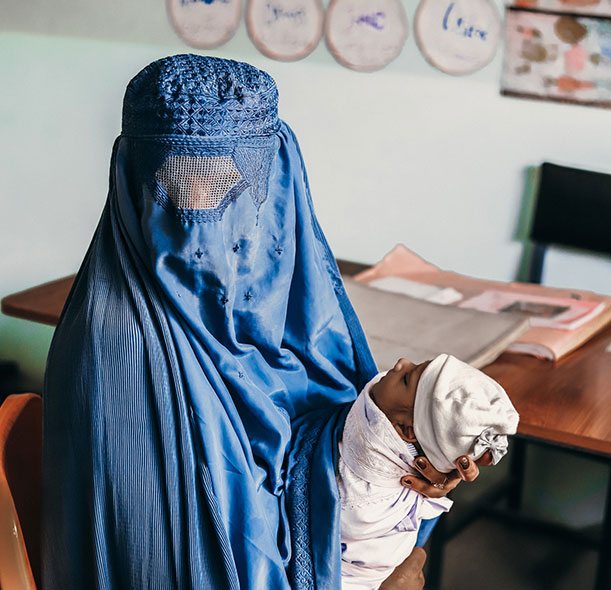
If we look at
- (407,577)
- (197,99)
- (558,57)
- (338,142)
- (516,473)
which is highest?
(558,57)

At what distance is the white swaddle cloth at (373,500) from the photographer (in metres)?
1.11

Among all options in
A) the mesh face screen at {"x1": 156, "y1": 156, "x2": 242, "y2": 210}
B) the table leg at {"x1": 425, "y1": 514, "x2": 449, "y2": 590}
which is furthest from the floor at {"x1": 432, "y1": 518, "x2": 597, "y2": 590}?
the mesh face screen at {"x1": 156, "y1": 156, "x2": 242, "y2": 210}

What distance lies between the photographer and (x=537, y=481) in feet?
9.61

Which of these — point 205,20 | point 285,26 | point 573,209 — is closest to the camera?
point 573,209

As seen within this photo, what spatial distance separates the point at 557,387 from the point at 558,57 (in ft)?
4.89

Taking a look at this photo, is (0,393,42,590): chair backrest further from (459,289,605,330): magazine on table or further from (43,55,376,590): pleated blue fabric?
(459,289,605,330): magazine on table

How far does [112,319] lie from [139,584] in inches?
13.6

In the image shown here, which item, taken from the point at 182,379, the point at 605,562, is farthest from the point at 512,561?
the point at 182,379

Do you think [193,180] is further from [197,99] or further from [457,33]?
[457,33]

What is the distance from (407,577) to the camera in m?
1.36

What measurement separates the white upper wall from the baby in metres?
1.91

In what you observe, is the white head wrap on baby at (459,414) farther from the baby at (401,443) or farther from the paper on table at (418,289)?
the paper on table at (418,289)

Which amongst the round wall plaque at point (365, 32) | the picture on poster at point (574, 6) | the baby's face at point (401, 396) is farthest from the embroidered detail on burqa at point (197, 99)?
the round wall plaque at point (365, 32)

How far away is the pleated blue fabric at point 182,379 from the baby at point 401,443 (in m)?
0.04
